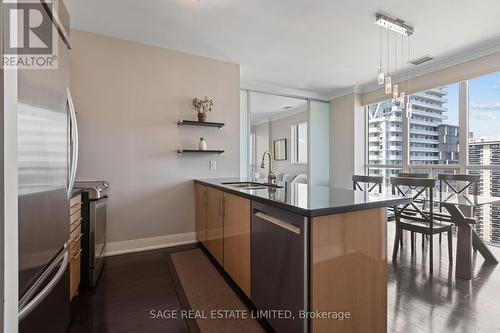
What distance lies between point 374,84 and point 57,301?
5.45 meters

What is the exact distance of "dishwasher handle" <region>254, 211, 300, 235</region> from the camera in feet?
4.29

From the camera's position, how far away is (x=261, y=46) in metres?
3.29

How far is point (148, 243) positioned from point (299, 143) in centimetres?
527

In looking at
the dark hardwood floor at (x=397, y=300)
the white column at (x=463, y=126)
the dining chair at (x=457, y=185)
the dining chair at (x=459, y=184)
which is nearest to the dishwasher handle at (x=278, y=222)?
the dark hardwood floor at (x=397, y=300)

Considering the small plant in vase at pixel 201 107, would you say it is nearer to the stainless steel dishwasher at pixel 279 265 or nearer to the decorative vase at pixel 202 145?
the decorative vase at pixel 202 145

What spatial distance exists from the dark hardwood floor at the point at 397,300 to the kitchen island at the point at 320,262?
0.53 meters

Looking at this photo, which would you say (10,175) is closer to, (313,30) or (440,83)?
(313,30)

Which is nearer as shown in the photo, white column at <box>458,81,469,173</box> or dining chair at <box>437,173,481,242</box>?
dining chair at <box>437,173,481,242</box>

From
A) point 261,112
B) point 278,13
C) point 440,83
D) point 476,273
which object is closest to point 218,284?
point 476,273

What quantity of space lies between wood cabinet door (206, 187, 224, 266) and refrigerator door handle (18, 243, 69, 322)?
1.30 m

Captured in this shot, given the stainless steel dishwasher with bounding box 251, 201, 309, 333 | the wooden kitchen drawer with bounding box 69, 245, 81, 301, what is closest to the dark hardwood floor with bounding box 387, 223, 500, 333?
the stainless steel dishwasher with bounding box 251, 201, 309, 333

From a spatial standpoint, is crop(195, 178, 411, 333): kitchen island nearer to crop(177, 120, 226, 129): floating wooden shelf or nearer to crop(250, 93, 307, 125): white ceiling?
crop(177, 120, 226, 129): floating wooden shelf

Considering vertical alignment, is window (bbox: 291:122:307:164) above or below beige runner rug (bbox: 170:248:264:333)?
above

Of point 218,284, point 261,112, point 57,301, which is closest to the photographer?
point 57,301
